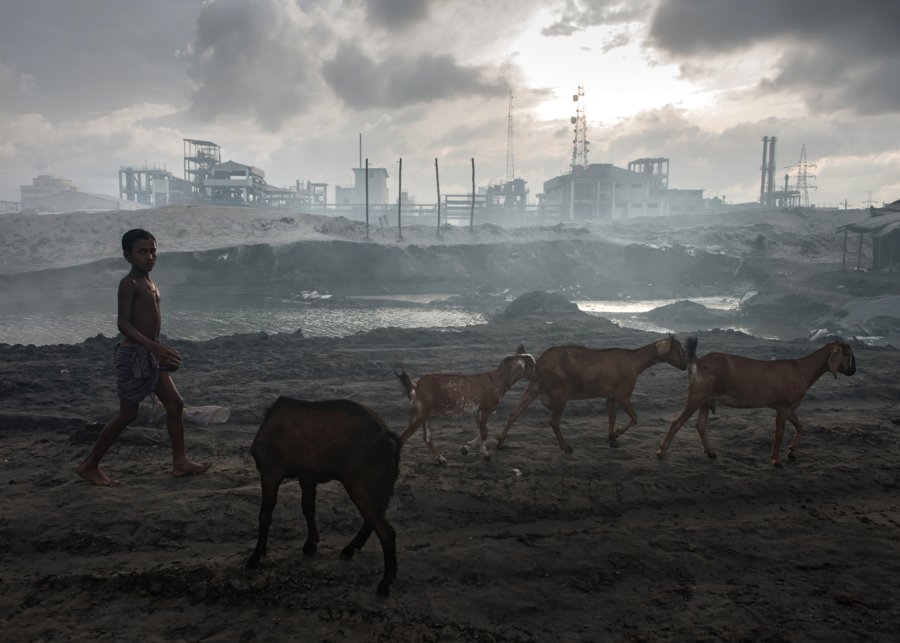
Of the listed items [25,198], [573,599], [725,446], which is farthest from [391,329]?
[25,198]

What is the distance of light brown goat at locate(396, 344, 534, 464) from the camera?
21.9 ft

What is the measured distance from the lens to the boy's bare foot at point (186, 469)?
5926mm

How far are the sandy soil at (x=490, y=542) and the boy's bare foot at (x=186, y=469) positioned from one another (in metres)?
0.13

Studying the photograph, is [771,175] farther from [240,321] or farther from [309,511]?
[309,511]

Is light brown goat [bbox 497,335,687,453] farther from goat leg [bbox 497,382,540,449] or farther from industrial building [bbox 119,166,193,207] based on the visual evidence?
industrial building [bbox 119,166,193,207]

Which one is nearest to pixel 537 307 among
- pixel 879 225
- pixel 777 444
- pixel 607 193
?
pixel 777 444

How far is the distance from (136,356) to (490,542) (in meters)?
3.87

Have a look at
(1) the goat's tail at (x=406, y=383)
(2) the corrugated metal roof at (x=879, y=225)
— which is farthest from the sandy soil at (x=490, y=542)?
(2) the corrugated metal roof at (x=879, y=225)

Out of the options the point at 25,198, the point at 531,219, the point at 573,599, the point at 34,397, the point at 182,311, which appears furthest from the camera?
the point at 25,198

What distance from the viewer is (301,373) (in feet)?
41.6

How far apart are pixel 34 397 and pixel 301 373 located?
4876mm

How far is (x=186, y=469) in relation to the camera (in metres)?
5.95

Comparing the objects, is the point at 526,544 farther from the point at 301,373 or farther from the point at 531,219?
the point at 531,219

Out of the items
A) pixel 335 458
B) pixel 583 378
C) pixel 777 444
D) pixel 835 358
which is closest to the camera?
pixel 335 458
